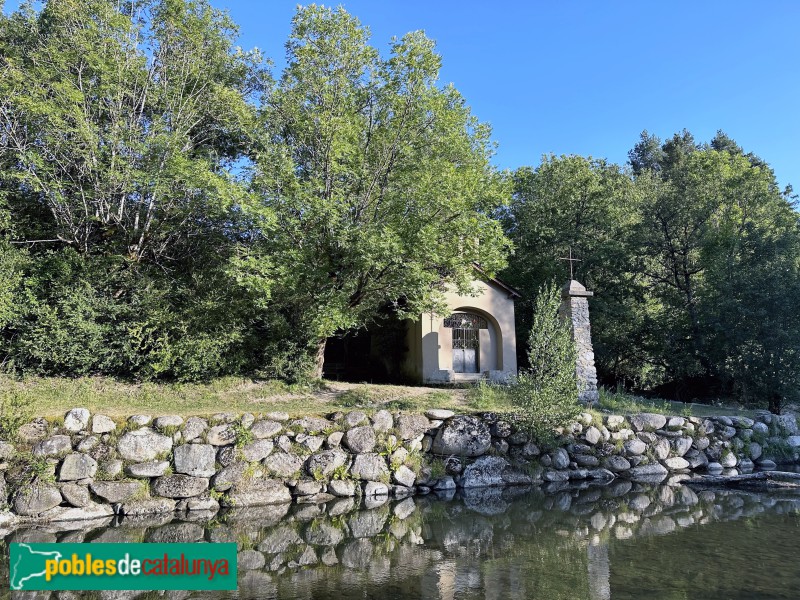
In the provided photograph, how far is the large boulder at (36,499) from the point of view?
26.5ft

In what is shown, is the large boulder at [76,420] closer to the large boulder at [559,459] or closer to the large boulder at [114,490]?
the large boulder at [114,490]

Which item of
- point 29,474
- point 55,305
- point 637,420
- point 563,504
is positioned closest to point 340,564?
point 563,504

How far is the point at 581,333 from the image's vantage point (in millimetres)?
13492

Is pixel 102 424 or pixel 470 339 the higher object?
A: pixel 470 339

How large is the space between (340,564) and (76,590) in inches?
111

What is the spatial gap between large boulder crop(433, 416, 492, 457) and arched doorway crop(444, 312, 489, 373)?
701cm

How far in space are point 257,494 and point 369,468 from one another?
215 cm

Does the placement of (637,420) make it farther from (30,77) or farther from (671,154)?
(671,154)

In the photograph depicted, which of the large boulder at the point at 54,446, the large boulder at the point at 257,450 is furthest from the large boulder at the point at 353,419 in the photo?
the large boulder at the point at 54,446

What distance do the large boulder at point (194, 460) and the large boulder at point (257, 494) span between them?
22.4 inches

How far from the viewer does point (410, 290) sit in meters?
12.6

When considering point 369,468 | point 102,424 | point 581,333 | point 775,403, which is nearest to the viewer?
point 102,424

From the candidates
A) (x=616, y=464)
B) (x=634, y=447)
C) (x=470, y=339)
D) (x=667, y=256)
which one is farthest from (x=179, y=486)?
(x=667, y=256)

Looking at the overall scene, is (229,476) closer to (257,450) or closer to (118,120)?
(257,450)
